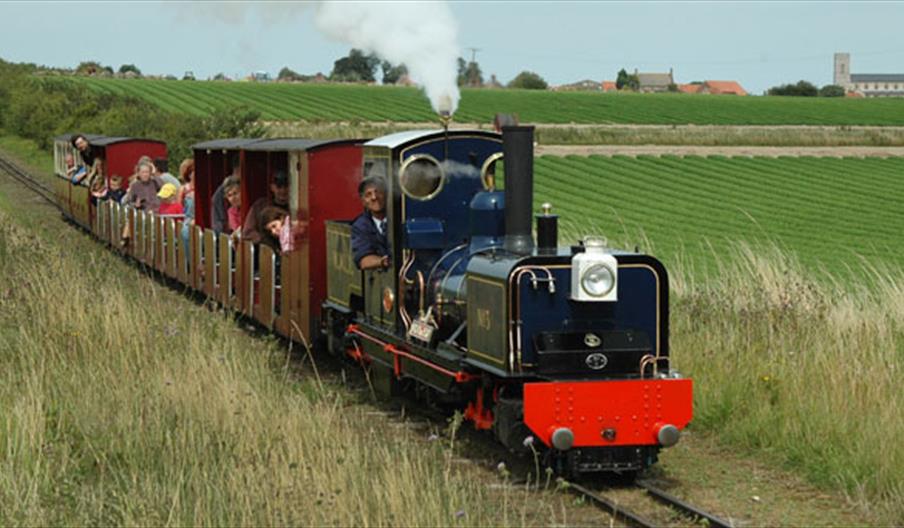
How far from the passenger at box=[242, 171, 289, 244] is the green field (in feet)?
180

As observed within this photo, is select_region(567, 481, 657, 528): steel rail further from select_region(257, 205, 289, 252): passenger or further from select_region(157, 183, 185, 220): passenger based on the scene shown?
select_region(157, 183, 185, 220): passenger

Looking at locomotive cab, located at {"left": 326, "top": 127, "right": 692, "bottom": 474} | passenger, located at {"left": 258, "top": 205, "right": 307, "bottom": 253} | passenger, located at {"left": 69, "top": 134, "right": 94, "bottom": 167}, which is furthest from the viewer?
passenger, located at {"left": 69, "top": 134, "right": 94, "bottom": 167}

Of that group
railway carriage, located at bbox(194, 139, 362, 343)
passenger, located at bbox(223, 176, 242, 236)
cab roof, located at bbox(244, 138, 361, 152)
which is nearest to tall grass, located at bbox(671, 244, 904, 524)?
railway carriage, located at bbox(194, 139, 362, 343)

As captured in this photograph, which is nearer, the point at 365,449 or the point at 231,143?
the point at 365,449

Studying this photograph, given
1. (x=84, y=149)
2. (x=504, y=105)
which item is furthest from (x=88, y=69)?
(x=84, y=149)

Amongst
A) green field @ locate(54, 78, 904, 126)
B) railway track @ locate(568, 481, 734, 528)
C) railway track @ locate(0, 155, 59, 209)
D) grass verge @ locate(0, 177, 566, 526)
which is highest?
green field @ locate(54, 78, 904, 126)

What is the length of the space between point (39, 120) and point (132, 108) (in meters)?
5.46

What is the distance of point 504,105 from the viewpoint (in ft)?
293

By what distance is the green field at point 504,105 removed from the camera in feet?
253

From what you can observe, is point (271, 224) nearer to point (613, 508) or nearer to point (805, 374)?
point (805, 374)

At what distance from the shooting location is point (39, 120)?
55219 mm

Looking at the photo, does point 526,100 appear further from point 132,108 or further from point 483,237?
point 483,237

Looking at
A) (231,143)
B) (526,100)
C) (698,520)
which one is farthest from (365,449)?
(526,100)

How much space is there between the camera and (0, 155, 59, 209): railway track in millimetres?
38128
